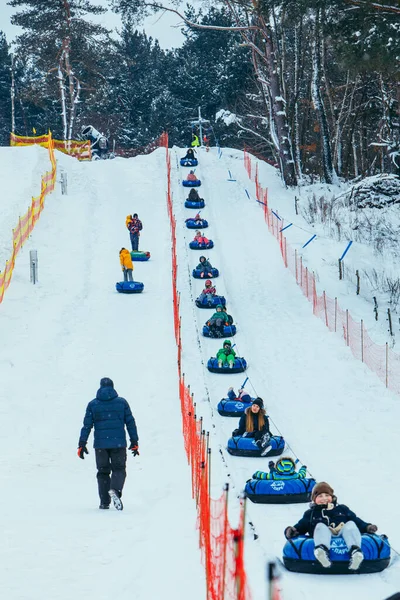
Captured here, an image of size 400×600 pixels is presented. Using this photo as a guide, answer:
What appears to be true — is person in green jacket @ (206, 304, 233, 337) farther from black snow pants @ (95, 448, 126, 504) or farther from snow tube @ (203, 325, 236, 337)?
black snow pants @ (95, 448, 126, 504)

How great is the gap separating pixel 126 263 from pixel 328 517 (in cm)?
1793

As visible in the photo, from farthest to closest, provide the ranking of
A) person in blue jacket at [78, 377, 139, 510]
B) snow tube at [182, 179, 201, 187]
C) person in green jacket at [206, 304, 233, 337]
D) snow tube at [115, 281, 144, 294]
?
snow tube at [182, 179, 201, 187] → snow tube at [115, 281, 144, 294] → person in green jacket at [206, 304, 233, 337] → person in blue jacket at [78, 377, 139, 510]

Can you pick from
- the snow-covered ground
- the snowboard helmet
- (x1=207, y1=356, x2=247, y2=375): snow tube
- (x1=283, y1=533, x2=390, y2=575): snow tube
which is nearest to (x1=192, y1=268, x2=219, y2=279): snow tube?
the snow-covered ground

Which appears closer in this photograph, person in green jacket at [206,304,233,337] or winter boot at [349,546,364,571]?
winter boot at [349,546,364,571]

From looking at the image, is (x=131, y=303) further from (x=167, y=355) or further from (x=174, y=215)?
(x=174, y=215)

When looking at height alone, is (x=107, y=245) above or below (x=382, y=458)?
above

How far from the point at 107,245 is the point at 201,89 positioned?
35777mm

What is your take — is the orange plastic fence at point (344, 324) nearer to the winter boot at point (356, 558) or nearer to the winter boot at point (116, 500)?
the winter boot at point (116, 500)

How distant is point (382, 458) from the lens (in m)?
14.2

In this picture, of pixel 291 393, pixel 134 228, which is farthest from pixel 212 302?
pixel 291 393

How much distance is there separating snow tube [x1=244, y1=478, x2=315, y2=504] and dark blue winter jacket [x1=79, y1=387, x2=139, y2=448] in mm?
1728

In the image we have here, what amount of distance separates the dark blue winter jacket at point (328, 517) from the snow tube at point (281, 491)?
246cm

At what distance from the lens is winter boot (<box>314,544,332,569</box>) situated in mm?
8055

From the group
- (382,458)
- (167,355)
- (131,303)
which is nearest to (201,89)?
(131,303)
